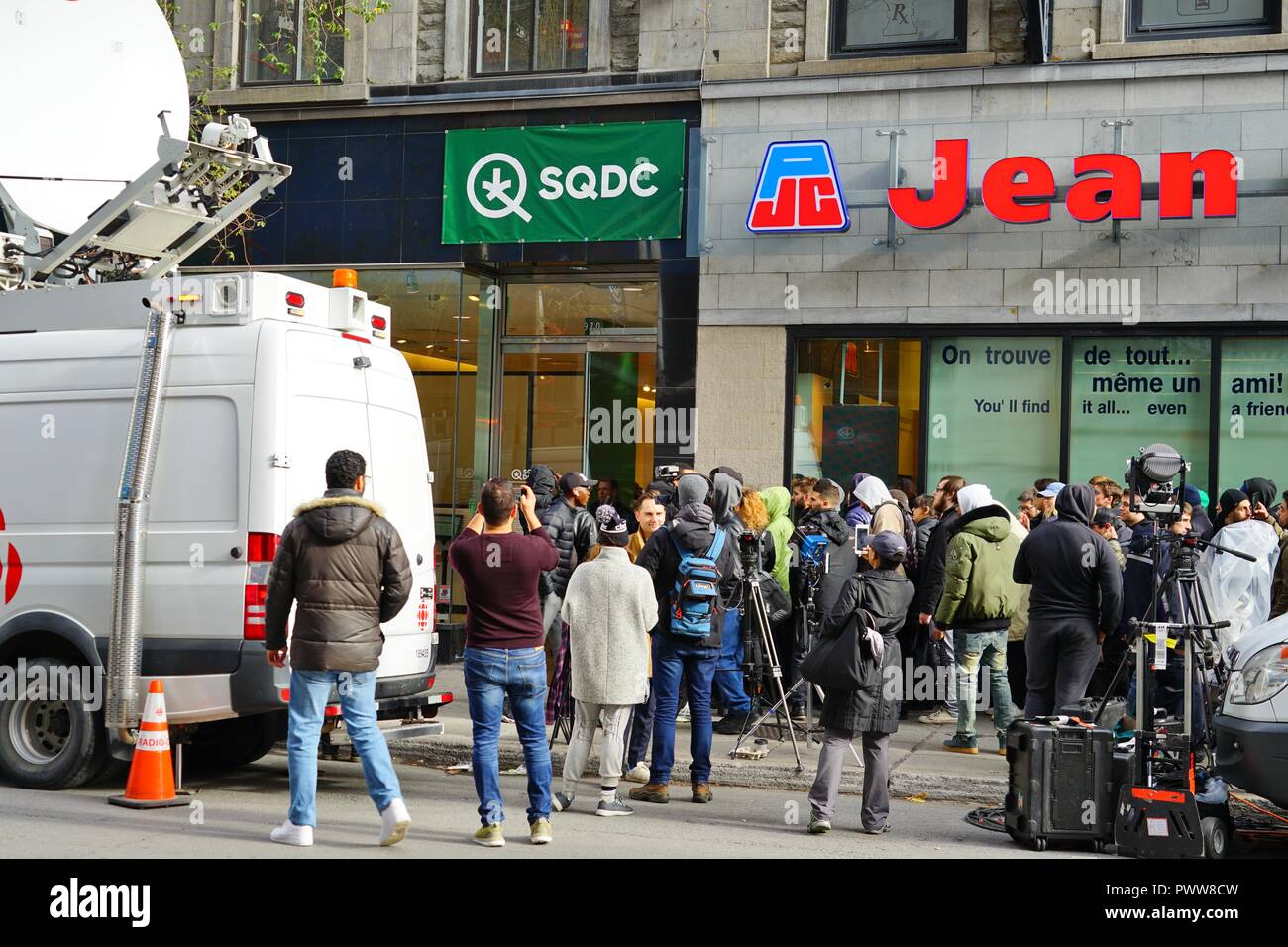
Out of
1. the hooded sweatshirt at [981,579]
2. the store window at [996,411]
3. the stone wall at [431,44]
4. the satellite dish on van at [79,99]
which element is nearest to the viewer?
the satellite dish on van at [79,99]

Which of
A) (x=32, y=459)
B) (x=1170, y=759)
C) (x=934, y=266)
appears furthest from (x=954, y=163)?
(x=32, y=459)

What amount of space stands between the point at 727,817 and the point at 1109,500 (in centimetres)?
519

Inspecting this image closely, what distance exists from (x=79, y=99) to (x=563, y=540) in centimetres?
480

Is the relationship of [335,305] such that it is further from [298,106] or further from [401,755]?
[298,106]

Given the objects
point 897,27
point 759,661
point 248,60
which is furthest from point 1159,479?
point 248,60

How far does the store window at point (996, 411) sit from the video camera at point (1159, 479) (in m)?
6.04

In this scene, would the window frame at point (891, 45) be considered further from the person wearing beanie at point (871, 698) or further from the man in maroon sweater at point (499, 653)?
the man in maroon sweater at point (499, 653)

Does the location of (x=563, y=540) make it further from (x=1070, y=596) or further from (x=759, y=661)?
(x=1070, y=596)

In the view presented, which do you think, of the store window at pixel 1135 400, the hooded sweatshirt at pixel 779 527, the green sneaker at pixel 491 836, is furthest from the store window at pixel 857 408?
the green sneaker at pixel 491 836

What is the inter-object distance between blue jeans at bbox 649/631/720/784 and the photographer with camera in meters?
Result: 1.89

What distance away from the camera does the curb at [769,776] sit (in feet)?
31.0

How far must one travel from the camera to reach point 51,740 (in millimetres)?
8820

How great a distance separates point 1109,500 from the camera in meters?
12.1

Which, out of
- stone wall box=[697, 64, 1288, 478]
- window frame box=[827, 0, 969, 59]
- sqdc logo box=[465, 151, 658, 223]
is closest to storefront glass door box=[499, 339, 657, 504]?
stone wall box=[697, 64, 1288, 478]
